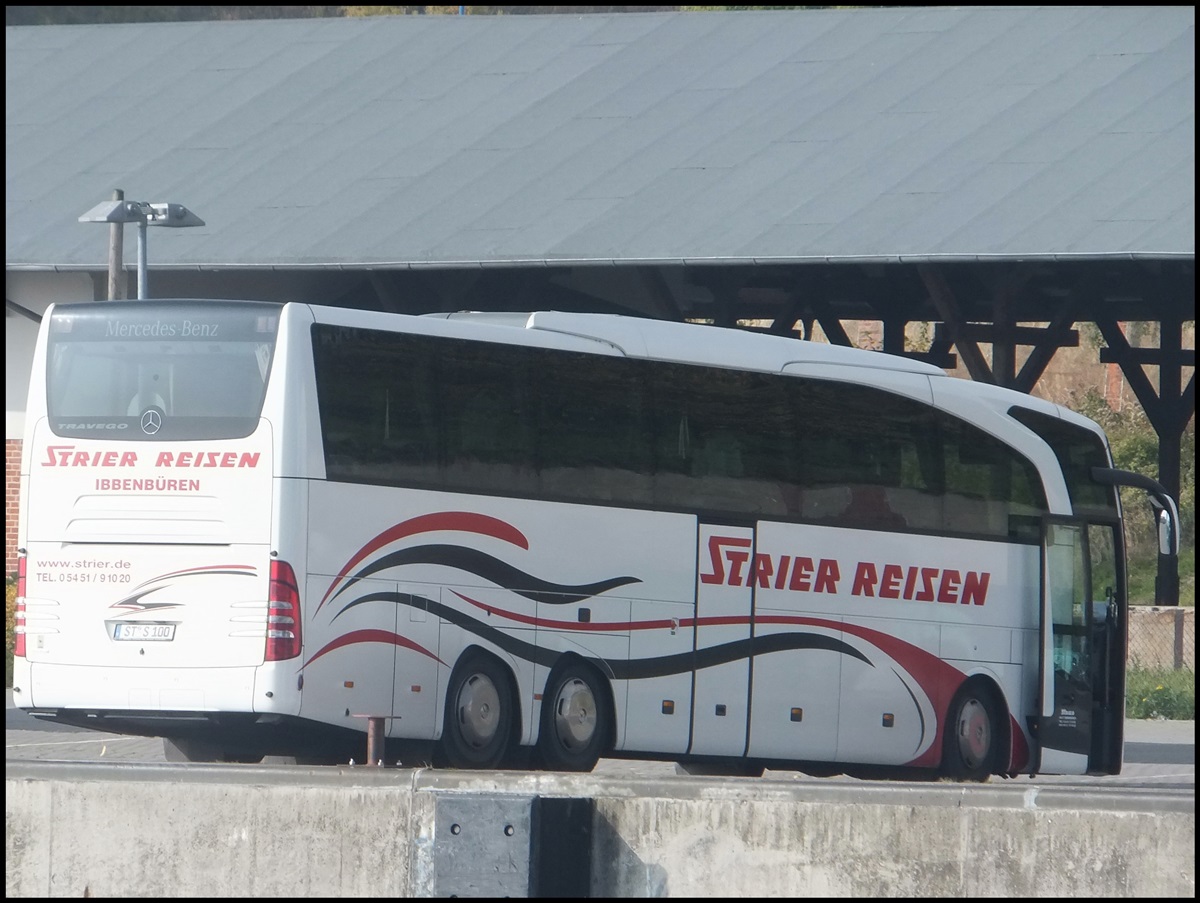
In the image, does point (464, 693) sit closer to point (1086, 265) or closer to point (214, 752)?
point (214, 752)

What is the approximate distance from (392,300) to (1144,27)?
10.0m

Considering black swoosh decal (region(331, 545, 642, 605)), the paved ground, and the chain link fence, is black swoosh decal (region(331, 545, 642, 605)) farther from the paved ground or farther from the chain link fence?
the chain link fence

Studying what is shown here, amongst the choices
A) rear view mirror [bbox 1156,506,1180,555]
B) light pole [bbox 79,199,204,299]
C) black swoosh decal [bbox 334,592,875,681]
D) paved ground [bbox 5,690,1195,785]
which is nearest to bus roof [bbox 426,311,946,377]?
black swoosh decal [bbox 334,592,875,681]

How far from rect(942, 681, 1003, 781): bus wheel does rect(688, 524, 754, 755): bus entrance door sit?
224cm

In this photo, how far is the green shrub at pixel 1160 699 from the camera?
23.7 metres

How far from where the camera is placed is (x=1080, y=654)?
55.0ft

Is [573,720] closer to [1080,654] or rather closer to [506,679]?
[506,679]

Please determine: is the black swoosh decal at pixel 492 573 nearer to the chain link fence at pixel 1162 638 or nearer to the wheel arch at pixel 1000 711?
the wheel arch at pixel 1000 711

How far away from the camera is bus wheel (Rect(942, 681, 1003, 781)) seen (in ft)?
52.6

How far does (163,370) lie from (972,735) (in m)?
7.41

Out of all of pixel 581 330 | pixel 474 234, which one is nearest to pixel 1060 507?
pixel 581 330

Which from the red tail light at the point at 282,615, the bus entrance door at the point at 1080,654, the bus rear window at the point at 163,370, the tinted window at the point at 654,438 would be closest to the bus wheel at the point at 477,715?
the tinted window at the point at 654,438

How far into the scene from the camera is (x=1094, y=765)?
1670cm

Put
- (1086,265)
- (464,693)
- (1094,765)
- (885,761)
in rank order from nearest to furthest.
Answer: (464,693), (885,761), (1094,765), (1086,265)
